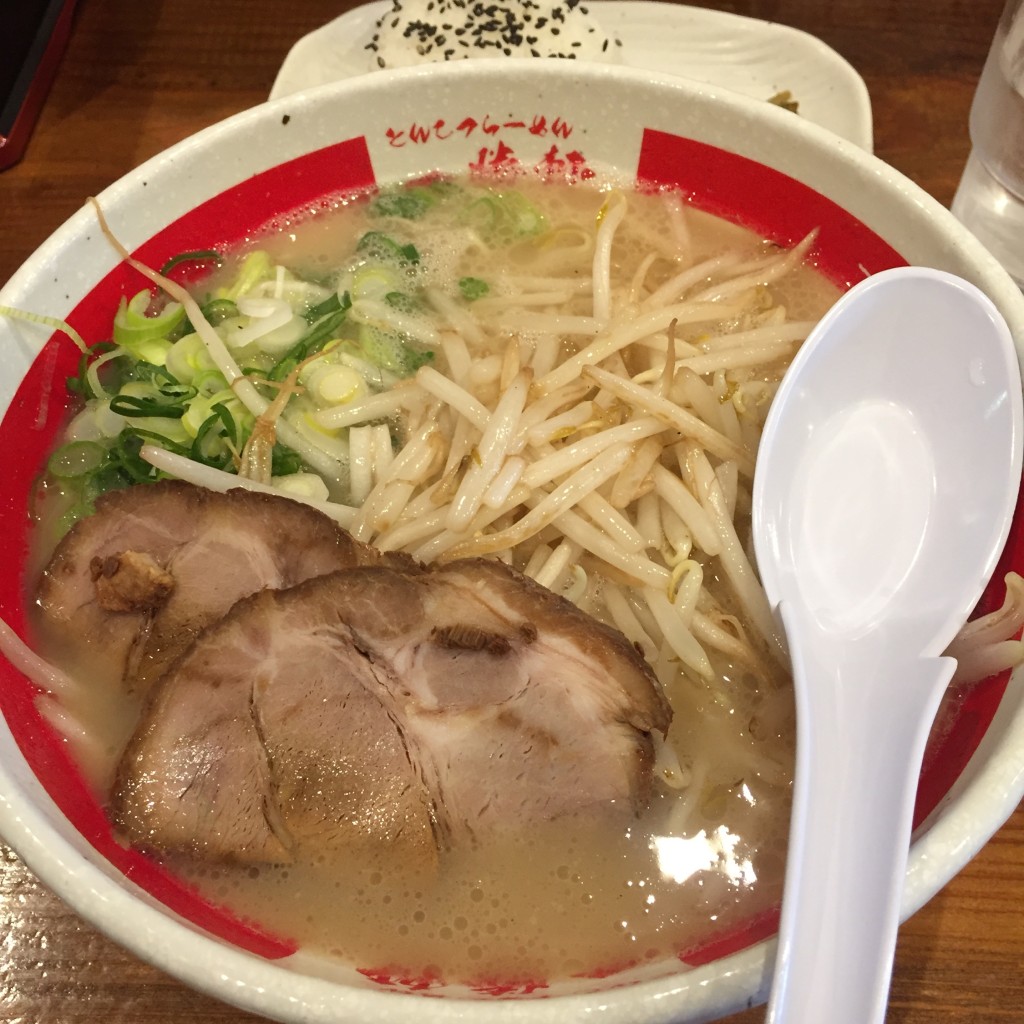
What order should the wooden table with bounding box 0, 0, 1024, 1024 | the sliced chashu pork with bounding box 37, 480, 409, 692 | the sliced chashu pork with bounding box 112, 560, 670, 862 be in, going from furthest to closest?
the wooden table with bounding box 0, 0, 1024, 1024, the sliced chashu pork with bounding box 37, 480, 409, 692, the sliced chashu pork with bounding box 112, 560, 670, 862

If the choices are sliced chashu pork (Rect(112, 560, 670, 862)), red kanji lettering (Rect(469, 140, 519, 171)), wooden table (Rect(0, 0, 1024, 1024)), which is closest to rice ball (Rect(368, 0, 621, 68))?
wooden table (Rect(0, 0, 1024, 1024))

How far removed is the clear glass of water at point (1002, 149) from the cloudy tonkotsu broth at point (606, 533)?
0.47 m

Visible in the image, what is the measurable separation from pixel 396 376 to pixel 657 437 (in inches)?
20.3

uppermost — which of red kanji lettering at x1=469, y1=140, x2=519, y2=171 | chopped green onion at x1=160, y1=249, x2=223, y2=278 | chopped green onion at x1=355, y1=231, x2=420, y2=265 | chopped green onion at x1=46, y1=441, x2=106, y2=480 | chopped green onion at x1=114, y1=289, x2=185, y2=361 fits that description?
red kanji lettering at x1=469, y1=140, x2=519, y2=171

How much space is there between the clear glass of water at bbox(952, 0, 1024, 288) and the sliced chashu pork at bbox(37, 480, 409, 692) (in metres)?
1.48

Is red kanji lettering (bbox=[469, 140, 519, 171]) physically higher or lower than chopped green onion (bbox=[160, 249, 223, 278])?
higher

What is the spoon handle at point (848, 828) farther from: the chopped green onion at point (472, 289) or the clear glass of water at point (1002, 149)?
the clear glass of water at point (1002, 149)

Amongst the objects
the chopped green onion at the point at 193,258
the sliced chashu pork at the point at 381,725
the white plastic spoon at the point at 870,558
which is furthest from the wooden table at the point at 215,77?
the sliced chashu pork at the point at 381,725

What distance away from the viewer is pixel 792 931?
85 cm

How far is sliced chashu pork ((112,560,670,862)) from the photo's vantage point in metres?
1.05

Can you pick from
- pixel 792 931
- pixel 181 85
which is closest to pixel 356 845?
pixel 792 931

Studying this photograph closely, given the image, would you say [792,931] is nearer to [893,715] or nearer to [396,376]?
[893,715]

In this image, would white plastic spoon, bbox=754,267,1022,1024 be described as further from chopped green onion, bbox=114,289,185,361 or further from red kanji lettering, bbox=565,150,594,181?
chopped green onion, bbox=114,289,185,361

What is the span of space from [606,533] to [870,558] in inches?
15.4
